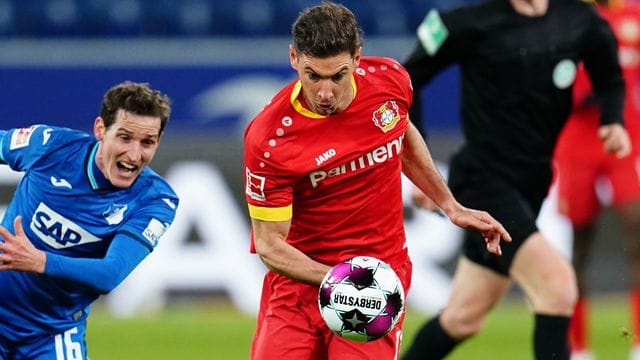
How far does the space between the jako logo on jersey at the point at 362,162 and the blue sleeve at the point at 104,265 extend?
76 cm

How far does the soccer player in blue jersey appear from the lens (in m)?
5.66

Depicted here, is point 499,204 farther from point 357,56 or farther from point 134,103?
point 134,103

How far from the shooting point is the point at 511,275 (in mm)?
6910

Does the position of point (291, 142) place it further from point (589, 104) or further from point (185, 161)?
point (185, 161)

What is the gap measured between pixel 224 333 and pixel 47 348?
4.42 meters

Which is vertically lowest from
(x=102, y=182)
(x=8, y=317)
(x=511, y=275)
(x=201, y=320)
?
(x=201, y=320)

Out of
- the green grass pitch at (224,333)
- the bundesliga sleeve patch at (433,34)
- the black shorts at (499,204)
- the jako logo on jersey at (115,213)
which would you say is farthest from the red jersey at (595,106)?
the jako logo on jersey at (115,213)

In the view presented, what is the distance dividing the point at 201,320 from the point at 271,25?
13.3 ft

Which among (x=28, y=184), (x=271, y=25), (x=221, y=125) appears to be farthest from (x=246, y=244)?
(x=28, y=184)

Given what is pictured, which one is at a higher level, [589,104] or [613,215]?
[589,104]

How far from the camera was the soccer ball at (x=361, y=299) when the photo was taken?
5.26m

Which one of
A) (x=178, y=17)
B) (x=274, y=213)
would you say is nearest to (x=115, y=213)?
(x=274, y=213)

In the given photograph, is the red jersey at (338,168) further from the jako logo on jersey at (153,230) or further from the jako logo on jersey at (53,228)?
the jako logo on jersey at (53,228)

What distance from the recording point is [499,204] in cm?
696
